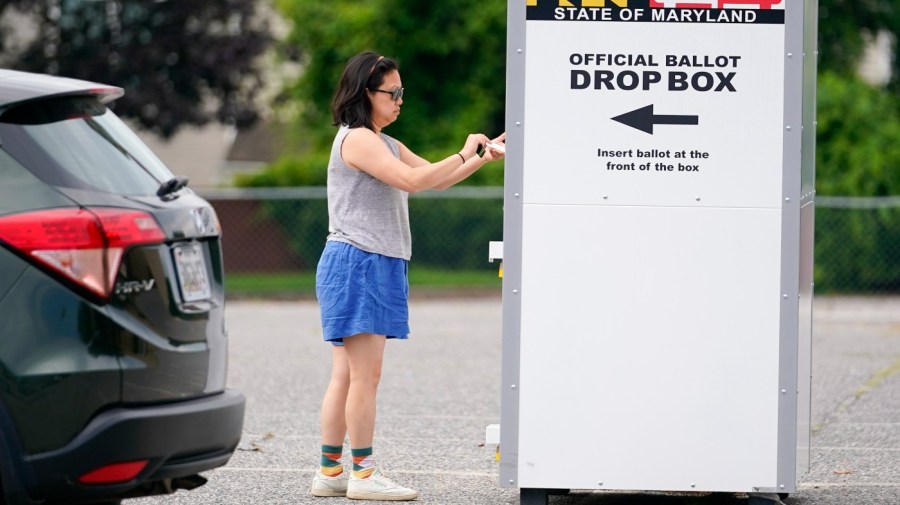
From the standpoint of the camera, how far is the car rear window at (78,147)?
4.10 meters

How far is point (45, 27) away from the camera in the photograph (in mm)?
20359

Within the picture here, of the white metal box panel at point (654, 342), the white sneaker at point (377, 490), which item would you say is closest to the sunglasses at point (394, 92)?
the white metal box panel at point (654, 342)

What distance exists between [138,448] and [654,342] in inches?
77.7

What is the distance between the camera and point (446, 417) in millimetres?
8164

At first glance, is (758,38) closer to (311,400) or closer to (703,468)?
(703,468)

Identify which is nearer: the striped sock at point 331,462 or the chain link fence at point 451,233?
the striped sock at point 331,462

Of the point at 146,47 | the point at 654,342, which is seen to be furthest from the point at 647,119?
the point at 146,47

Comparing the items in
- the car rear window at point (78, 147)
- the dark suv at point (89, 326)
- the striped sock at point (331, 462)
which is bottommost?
the striped sock at point (331, 462)

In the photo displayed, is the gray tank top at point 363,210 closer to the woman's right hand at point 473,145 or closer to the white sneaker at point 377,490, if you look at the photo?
the woman's right hand at point 473,145

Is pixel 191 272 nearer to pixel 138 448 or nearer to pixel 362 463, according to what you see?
pixel 138 448

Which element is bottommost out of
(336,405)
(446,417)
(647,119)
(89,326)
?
(446,417)

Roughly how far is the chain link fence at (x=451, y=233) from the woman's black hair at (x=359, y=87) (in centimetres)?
1154

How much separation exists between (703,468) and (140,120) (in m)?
16.5

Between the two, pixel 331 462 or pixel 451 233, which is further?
pixel 451 233
